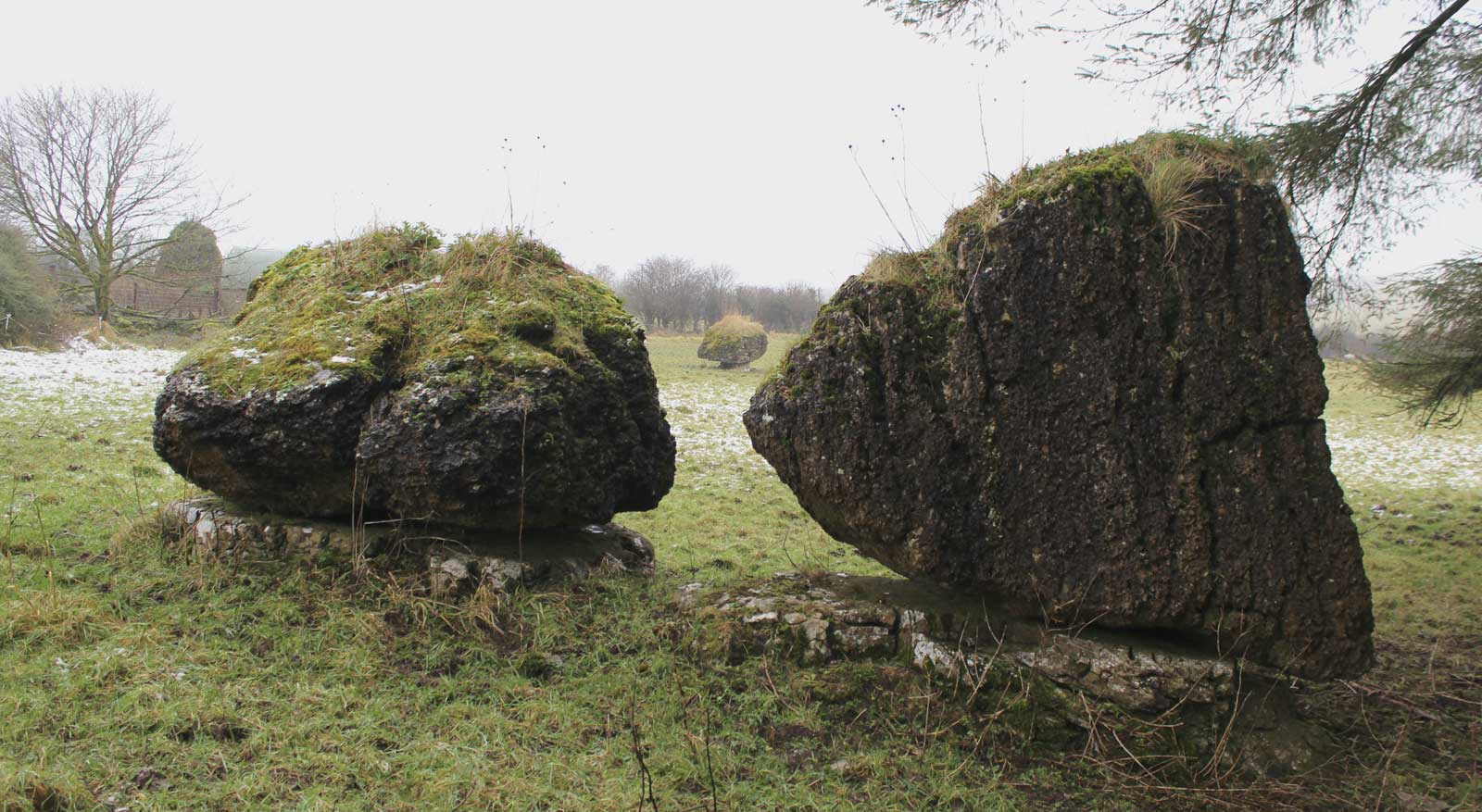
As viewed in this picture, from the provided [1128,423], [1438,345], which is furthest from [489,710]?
[1438,345]

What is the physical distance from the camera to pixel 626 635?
471 cm

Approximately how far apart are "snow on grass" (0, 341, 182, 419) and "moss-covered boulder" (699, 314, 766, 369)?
14958 millimetres

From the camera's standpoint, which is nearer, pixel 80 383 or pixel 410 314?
pixel 410 314

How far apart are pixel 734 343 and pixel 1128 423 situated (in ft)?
72.1

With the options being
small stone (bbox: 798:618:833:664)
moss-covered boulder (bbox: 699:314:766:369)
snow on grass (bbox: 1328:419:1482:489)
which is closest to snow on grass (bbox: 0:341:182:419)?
small stone (bbox: 798:618:833:664)

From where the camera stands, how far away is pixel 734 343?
25.7 m

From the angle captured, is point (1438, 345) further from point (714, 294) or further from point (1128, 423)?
point (714, 294)

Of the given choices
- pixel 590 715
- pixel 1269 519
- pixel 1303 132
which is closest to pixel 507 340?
pixel 590 715

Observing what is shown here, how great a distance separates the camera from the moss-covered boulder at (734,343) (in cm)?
2573

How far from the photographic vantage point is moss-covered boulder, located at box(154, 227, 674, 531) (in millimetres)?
4801

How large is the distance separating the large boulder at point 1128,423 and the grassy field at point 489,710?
70 cm

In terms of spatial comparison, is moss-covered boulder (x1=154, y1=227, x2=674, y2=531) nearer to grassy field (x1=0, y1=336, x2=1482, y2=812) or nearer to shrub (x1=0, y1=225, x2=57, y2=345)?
grassy field (x1=0, y1=336, x2=1482, y2=812)

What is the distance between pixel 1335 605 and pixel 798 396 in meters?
2.89

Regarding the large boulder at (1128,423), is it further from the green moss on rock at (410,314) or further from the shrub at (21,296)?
the shrub at (21,296)
